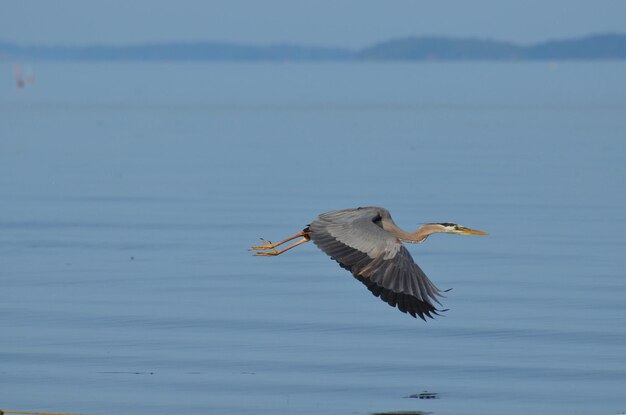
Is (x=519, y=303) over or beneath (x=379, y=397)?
over

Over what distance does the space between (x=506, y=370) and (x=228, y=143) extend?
32505mm

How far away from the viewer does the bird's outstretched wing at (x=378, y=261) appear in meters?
12.7

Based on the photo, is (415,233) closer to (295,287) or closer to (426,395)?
(426,395)

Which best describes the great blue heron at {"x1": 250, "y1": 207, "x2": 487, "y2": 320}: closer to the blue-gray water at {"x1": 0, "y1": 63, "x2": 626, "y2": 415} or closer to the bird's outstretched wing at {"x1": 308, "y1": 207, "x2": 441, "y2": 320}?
the bird's outstretched wing at {"x1": 308, "y1": 207, "x2": 441, "y2": 320}

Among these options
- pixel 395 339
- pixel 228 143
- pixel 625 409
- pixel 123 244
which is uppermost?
pixel 228 143

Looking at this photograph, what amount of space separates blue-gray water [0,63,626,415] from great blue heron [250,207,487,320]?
0.95 meters

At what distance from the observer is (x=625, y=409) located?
1245 cm

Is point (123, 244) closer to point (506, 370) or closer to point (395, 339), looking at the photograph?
point (395, 339)

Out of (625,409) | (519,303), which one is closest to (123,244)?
(519,303)

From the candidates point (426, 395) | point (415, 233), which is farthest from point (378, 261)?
point (415, 233)

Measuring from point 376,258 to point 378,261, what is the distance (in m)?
0.05

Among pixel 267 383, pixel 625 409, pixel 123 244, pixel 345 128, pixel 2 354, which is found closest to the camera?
pixel 625 409

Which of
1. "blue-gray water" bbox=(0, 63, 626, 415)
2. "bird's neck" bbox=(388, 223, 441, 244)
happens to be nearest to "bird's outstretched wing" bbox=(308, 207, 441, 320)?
"bird's neck" bbox=(388, 223, 441, 244)

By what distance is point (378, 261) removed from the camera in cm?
1302
